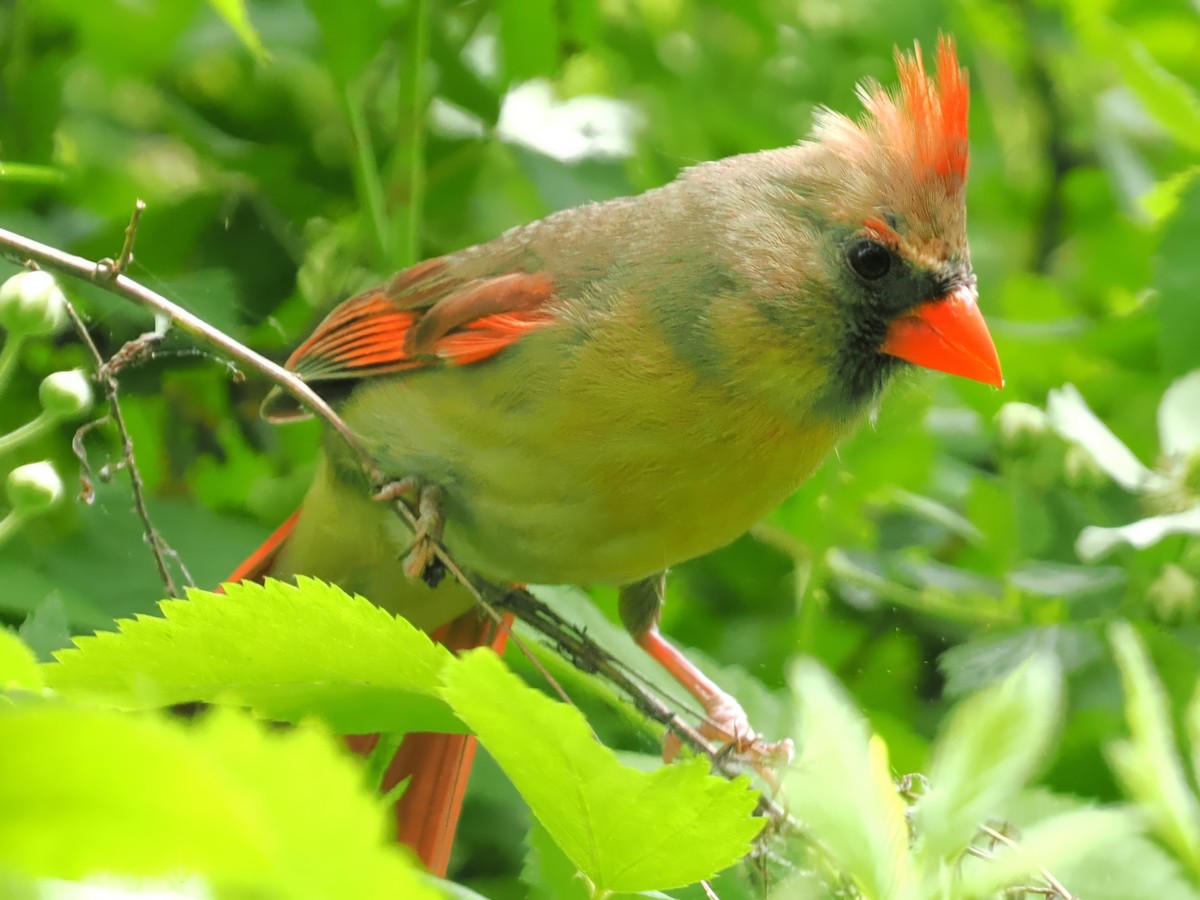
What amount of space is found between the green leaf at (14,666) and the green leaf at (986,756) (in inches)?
18.4

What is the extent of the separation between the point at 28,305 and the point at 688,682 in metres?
1.27

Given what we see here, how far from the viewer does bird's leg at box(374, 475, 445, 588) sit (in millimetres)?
2072

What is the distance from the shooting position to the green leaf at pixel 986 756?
2.14 ft

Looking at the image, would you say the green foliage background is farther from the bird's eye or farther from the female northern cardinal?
the bird's eye

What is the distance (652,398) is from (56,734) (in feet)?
5.26

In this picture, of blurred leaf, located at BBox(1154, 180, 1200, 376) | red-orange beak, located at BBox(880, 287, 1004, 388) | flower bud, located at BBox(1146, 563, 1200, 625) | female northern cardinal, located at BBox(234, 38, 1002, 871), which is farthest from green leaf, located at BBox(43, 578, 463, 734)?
blurred leaf, located at BBox(1154, 180, 1200, 376)

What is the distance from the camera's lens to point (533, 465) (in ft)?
6.70

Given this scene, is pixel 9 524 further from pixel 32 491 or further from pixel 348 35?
pixel 348 35

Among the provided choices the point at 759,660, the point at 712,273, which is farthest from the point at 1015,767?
the point at 759,660

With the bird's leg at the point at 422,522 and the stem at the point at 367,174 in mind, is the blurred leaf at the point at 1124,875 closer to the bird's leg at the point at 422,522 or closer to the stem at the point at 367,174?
the bird's leg at the point at 422,522

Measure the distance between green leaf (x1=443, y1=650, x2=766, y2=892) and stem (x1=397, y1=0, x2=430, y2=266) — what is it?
1703 mm

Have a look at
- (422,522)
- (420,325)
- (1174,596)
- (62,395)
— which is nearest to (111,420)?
(62,395)

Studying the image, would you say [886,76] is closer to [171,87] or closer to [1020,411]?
[1020,411]

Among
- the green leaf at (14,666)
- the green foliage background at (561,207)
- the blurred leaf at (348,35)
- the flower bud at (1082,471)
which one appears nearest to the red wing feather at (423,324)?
the green foliage background at (561,207)
